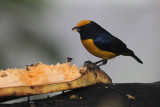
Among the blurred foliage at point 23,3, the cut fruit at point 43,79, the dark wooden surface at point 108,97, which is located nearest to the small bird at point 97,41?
the cut fruit at point 43,79

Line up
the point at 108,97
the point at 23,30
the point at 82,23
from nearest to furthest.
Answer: the point at 108,97, the point at 82,23, the point at 23,30

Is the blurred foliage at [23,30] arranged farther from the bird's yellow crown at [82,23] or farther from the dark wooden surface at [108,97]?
the dark wooden surface at [108,97]

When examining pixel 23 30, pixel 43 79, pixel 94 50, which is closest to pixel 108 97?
pixel 43 79

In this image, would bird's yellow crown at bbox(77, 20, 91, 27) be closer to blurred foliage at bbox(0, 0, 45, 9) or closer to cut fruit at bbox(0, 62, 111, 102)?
cut fruit at bbox(0, 62, 111, 102)

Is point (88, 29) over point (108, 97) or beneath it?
over

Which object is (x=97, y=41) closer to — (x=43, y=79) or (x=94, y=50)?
(x=94, y=50)
